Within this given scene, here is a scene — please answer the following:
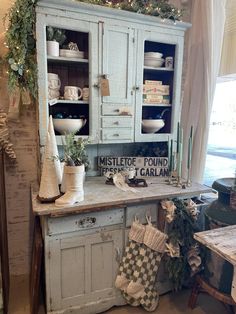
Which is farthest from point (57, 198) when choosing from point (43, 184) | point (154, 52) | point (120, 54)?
point (154, 52)

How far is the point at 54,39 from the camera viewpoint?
1785 mm

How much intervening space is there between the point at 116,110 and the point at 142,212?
2.56 feet

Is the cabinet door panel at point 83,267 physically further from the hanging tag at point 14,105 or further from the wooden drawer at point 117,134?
the hanging tag at point 14,105

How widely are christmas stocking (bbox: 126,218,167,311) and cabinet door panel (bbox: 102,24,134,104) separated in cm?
98

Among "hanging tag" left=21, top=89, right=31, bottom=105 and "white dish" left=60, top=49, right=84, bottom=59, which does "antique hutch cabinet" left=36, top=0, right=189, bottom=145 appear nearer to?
"white dish" left=60, top=49, right=84, bottom=59

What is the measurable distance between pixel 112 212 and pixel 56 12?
4.44 ft

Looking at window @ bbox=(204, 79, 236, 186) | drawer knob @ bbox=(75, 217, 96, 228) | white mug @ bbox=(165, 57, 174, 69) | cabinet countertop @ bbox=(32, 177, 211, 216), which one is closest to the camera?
cabinet countertop @ bbox=(32, 177, 211, 216)

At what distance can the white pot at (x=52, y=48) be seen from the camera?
172cm

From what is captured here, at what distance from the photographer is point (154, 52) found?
209 centimetres

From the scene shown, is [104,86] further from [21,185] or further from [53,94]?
[21,185]

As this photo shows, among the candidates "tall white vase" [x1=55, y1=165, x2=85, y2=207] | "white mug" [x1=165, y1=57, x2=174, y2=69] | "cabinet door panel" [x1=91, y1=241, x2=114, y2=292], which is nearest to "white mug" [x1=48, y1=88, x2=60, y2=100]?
"tall white vase" [x1=55, y1=165, x2=85, y2=207]

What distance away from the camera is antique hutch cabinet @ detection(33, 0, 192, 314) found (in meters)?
1.62

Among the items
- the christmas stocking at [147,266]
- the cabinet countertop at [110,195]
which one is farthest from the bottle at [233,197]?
the christmas stocking at [147,266]

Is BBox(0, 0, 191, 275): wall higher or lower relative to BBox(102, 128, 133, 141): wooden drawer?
lower
